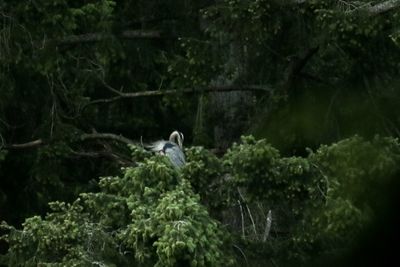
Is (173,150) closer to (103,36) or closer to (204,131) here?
(204,131)

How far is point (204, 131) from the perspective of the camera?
14.0 meters

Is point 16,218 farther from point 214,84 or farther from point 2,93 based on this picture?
point 214,84

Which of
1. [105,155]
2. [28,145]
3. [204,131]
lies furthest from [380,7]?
[28,145]

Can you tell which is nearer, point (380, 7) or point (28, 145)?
point (380, 7)

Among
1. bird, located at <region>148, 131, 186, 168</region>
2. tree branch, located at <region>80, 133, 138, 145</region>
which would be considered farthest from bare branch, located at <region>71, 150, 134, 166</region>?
bird, located at <region>148, 131, 186, 168</region>

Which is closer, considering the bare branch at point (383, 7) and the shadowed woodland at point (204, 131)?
the shadowed woodland at point (204, 131)

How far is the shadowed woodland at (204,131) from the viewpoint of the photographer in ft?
28.6

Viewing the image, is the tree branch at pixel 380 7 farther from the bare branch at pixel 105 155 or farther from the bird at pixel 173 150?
the bare branch at pixel 105 155

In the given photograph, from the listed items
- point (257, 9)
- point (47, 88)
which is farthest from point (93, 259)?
point (47, 88)

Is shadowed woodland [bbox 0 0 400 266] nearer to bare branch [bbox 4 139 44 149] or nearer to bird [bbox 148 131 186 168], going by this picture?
bare branch [bbox 4 139 44 149]

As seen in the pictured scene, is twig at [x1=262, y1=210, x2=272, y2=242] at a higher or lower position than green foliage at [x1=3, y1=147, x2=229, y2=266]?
lower

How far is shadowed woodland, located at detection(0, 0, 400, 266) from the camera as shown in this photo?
872cm

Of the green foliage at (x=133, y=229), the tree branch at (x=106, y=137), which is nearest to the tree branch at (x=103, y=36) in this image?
the tree branch at (x=106, y=137)

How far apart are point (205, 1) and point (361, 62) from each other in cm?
218
